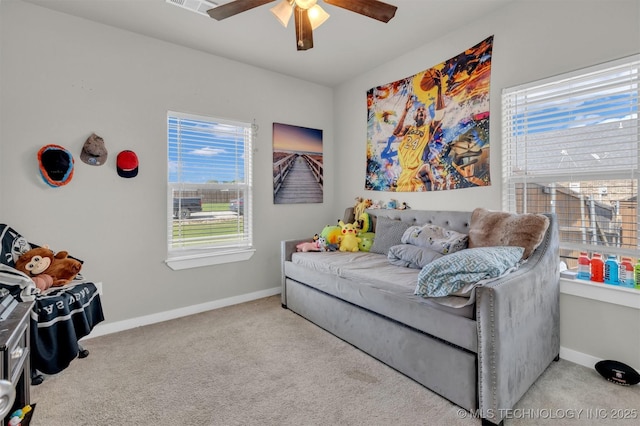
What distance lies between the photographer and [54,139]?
8.11ft

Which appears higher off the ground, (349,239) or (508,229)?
(508,229)

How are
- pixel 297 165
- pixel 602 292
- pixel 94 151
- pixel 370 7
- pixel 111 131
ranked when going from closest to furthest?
pixel 370 7 → pixel 602 292 → pixel 94 151 → pixel 111 131 → pixel 297 165

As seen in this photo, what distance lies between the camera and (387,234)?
9.87 ft

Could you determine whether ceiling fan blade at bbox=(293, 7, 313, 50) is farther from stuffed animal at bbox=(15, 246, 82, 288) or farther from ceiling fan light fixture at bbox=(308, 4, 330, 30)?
stuffed animal at bbox=(15, 246, 82, 288)

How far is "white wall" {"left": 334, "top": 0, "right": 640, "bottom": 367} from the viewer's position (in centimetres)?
196

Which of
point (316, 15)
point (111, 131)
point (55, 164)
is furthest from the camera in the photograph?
point (111, 131)

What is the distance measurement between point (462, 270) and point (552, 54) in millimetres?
1809

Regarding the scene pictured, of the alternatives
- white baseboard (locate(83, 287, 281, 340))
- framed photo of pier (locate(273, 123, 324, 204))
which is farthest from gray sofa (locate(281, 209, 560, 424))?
framed photo of pier (locate(273, 123, 324, 204))

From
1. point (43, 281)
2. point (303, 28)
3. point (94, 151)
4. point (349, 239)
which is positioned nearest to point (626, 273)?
point (349, 239)

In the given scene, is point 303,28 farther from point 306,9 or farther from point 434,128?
point 434,128

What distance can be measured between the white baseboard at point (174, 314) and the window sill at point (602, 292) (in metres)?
2.81

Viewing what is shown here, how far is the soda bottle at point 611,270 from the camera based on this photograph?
1992 millimetres

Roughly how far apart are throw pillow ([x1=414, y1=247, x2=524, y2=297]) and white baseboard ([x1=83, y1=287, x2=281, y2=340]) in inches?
88.6

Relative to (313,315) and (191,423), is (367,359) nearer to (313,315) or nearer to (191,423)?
(313,315)
